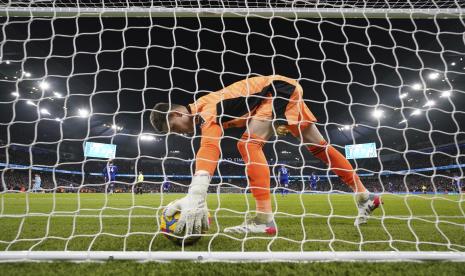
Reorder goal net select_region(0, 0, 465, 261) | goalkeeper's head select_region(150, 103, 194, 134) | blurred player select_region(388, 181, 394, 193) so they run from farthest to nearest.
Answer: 1. blurred player select_region(388, 181, 394, 193)
2. goalkeeper's head select_region(150, 103, 194, 134)
3. goal net select_region(0, 0, 465, 261)

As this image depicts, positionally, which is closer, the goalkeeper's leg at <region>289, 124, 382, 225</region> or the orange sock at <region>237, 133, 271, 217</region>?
the orange sock at <region>237, 133, 271, 217</region>

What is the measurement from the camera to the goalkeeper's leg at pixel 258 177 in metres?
2.44

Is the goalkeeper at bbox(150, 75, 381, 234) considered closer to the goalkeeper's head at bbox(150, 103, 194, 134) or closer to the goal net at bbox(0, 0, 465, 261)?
the goalkeeper's head at bbox(150, 103, 194, 134)

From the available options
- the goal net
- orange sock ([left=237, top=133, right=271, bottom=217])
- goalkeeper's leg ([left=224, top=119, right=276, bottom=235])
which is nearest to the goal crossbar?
the goal net

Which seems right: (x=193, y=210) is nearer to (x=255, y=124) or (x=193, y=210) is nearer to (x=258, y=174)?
(x=258, y=174)

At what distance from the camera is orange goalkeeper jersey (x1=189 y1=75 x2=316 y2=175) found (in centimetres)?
239

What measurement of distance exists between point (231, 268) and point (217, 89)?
13.4 metres

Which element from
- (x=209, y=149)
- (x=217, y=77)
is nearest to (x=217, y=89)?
(x=217, y=77)

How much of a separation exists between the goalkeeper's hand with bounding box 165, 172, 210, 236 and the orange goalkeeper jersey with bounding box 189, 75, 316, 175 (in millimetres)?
340

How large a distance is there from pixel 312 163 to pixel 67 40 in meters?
27.8

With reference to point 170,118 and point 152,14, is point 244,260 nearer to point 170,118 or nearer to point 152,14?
point 170,118

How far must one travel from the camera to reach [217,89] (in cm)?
1446

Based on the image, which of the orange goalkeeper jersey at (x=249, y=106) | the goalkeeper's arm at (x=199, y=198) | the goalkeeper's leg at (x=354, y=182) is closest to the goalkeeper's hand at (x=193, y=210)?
the goalkeeper's arm at (x=199, y=198)

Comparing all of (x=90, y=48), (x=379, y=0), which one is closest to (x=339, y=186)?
(x=90, y=48)
